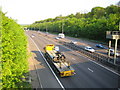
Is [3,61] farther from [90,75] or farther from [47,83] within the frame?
[90,75]

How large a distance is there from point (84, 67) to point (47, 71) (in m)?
7.17

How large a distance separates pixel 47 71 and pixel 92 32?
142 ft

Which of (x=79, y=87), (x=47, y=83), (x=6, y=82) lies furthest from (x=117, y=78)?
(x=6, y=82)

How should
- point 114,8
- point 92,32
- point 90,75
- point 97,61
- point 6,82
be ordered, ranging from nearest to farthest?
point 6,82 → point 90,75 → point 97,61 → point 92,32 → point 114,8

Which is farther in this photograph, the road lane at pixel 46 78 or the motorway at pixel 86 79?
the road lane at pixel 46 78

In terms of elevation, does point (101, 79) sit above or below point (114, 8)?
below

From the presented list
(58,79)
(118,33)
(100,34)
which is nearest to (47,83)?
(58,79)

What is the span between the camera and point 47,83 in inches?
695

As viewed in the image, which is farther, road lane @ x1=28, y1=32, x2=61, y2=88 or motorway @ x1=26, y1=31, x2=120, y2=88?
road lane @ x1=28, y1=32, x2=61, y2=88

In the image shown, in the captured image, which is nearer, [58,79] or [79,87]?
[79,87]

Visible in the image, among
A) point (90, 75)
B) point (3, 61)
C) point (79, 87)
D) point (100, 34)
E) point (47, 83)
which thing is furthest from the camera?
point (100, 34)

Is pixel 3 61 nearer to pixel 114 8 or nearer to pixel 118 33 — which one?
pixel 118 33

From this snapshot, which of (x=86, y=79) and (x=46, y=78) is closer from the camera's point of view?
(x=86, y=79)

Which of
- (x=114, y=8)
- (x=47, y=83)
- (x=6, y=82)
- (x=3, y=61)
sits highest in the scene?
(x=114, y=8)
